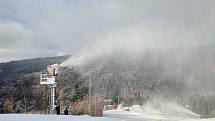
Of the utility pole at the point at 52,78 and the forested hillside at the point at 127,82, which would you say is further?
the forested hillside at the point at 127,82

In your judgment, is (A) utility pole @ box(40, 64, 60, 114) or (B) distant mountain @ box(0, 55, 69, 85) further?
(B) distant mountain @ box(0, 55, 69, 85)

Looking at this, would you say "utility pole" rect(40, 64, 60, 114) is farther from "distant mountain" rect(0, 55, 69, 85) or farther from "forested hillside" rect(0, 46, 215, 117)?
"distant mountain" rect(0, 55, 69, 85)

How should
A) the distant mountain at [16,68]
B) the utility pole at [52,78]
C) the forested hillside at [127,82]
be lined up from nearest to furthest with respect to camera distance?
the utility pole at [52,78]
the forested hillside at [127,82]
the distant mountain at [16,68]

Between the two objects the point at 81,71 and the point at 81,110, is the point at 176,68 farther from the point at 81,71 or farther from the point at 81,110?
the point at 81,110

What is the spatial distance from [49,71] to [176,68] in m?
82.4

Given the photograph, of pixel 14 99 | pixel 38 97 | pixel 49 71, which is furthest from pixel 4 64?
pixel 49 71

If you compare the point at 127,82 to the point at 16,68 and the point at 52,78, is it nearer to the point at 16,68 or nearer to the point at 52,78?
the point at 16,68

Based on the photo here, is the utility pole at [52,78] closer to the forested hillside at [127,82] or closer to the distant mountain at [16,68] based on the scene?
the forested hillside at [127,82]

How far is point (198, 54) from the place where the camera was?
106500mm

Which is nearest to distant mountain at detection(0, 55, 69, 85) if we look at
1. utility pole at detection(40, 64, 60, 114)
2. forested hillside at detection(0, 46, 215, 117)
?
forested hillside at detection(0, 46, 215, 117)

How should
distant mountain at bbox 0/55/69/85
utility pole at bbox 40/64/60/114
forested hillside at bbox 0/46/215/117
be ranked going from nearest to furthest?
utility pole at bbox 40/64/60/114
forested hillside at bbox 0/46/215/117
distant mountain at bbox 0/55/69/85

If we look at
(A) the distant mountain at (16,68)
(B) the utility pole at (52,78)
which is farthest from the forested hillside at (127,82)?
(B) the utility pole at (52,78)

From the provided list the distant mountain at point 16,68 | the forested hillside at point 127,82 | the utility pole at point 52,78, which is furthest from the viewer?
the distant mountain at point 16,68

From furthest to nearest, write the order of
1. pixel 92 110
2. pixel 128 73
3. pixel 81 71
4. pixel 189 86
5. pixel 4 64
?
pixel 4 64 → pixel 128 73 → pixel 189 86 → pixel 81 71 → pixel 92 110
